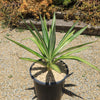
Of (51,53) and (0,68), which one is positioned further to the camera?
(0,68)

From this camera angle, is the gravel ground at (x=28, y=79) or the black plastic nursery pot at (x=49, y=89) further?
the gravel ground at (x=28, y=79)

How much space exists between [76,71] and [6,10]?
3164mm

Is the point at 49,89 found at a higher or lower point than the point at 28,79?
higher

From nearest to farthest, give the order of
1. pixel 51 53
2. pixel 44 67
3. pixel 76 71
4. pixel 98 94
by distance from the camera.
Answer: pixel 51 53 < pixel 44 67 < pixel 98 94 < pixel 76 71

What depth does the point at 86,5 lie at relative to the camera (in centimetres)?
399

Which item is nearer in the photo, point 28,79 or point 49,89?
point 49,89

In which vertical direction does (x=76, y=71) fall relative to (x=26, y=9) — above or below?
below

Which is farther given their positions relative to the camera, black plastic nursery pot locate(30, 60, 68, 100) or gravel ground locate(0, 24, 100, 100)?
gravel ground locate(0, 24, 100, 100)

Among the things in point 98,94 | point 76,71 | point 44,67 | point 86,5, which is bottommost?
point 98,94

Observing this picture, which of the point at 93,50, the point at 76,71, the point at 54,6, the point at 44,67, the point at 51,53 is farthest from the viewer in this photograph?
the point at 54,6

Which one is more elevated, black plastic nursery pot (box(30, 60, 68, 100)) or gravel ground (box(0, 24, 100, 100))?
black plastic nursery pot (box(30, 60, 68, 100))

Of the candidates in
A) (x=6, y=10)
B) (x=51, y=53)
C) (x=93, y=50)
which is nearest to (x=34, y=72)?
(x=51, y=53)

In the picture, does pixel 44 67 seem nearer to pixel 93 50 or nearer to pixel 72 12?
pixel 93 50

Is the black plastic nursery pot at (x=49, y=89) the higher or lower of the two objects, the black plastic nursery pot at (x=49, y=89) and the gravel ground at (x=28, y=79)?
the higher
